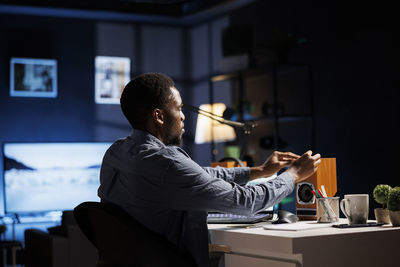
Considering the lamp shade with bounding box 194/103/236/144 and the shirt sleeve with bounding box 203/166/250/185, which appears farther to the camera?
the lamp shade with bounding box 194/103/236/144

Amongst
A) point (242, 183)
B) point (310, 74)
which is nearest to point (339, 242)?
point (242, 183)

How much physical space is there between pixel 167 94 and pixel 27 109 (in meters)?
5.18

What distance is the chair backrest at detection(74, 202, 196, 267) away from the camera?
153 cm

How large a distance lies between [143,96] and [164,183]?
11.0 inches

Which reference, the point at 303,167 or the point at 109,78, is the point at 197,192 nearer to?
the point at 303,167

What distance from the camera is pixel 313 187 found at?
2316 mm

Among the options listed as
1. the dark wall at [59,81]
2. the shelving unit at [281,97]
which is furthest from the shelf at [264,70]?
the dark wall at [59,81]

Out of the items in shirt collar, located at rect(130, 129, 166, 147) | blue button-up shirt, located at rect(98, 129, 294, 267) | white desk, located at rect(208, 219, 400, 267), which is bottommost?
white desk, located at rect(208, 219, 400, 267)

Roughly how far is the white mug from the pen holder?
3.8 inches

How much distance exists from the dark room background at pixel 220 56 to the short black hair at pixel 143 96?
3.04 metres

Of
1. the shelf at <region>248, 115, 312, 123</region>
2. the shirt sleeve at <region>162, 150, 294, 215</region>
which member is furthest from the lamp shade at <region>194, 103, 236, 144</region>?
the shirt sleeve at <region>162, 150, 294, 215</region>

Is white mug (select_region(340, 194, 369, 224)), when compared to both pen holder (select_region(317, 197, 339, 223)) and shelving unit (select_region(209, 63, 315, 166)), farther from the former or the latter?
shelving unit (select_region(209, 63, 315, 166))

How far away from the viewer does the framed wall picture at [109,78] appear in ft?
22.6

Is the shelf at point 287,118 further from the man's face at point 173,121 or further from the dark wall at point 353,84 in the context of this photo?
the man's face at point 173,121
